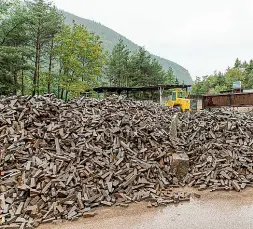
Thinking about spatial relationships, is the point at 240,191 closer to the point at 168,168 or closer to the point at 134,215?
the point at 168,168

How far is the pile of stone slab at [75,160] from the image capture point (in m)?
5.79

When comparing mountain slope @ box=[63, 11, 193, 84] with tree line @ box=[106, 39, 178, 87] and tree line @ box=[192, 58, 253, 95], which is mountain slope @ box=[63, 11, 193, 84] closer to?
tree line @ box=[192, 58, 253, 95]

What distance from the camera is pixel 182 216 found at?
5.54 m

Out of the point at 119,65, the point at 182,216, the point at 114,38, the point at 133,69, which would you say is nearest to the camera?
the point at 182,216

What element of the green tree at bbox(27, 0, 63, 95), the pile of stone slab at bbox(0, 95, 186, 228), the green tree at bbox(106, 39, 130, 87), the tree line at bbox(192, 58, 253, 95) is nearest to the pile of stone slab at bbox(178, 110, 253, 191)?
the pile of stone slab at bbox(0, 95, 186, 228)

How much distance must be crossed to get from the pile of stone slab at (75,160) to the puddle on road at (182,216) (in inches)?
11.9

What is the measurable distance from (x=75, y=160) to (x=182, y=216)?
135 inches

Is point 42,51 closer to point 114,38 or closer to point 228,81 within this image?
point 228,81

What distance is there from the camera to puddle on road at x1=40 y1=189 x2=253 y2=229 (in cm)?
511

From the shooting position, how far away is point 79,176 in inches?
260

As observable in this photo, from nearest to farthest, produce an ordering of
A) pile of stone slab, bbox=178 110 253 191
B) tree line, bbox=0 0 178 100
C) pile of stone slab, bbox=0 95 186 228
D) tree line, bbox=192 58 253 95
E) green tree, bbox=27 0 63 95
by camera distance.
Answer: pile of stone slab, bbox=0 95 186 228 < pile of stone slab, bbox=178 110 253 191 < tree line, bbox=0 0 178 100 < green tree, bbox=27 0 63 95 < tree line, bbox=192 58 253 95

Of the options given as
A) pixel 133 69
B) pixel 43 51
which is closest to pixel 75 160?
pixel 43 51

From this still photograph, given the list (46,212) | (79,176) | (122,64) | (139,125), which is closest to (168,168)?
(139,125)

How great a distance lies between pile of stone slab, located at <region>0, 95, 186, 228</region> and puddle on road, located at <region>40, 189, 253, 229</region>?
30cm
